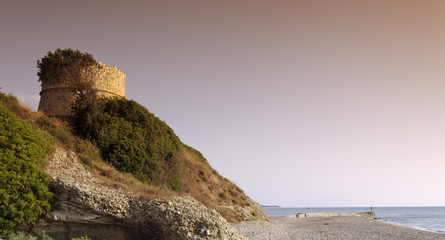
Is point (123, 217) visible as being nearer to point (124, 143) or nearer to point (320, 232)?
point (124, 143)

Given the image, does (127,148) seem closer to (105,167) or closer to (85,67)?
(105,167)

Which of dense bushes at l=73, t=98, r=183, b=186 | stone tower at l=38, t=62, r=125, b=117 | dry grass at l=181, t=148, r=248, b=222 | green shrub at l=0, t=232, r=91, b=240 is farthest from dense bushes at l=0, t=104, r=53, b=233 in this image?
dry grass at l=181, t=148, r=248, b=222

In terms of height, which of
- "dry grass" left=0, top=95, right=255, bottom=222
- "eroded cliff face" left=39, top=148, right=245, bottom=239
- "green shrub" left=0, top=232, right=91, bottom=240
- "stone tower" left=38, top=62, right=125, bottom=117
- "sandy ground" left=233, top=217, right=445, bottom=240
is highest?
"stone tower" left=38, top=62, right=125, bottom=117

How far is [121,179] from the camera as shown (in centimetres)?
1634

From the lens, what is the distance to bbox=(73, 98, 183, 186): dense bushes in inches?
752

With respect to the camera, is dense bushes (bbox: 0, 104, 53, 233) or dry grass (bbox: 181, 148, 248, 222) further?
dry grass (bbox: 181, 148, 248, 222)

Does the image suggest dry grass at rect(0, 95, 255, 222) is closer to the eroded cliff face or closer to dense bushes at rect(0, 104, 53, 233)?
the eroded cliff face

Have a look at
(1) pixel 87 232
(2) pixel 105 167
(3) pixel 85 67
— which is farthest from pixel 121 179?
(3) pixel 85 67

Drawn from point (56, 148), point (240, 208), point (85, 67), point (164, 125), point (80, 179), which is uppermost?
point (85, 67)

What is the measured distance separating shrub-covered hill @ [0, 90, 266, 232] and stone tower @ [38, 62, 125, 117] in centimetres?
142

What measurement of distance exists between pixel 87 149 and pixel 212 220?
33.0 feet

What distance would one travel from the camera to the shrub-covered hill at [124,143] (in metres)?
17.3

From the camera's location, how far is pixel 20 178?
11438 mm

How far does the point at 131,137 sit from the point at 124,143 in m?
0.94
